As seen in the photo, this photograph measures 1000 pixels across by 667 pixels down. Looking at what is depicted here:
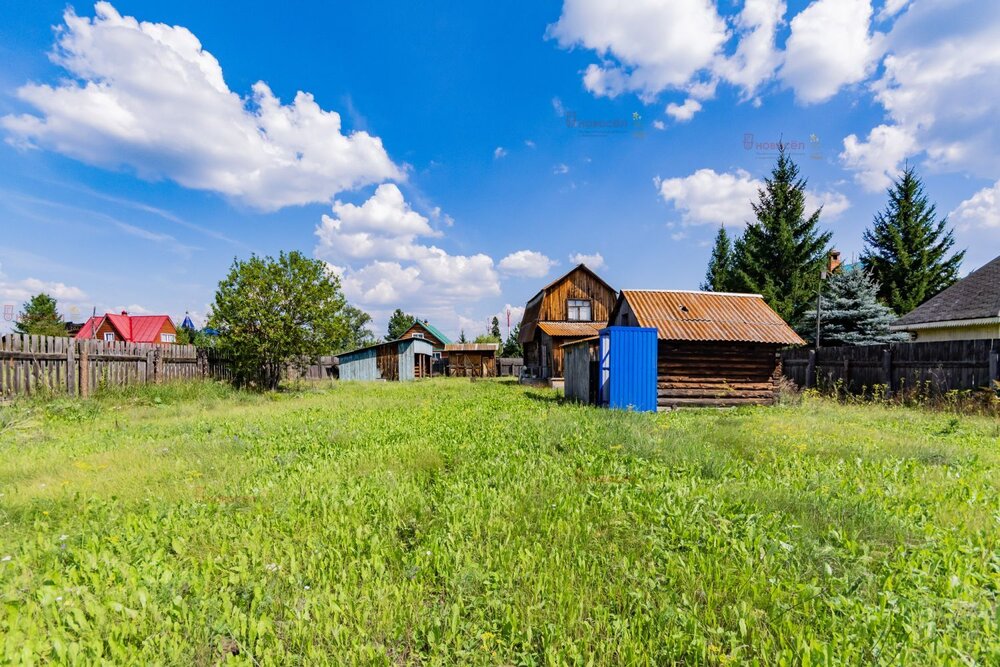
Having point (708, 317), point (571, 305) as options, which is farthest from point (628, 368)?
point (571, 305)

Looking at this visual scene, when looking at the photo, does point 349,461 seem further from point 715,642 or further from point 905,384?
point 905,384

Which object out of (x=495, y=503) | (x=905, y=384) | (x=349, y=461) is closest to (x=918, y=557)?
(x=495, y=503)

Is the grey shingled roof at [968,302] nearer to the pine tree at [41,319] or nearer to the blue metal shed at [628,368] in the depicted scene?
the blue metal shed at [628,368]

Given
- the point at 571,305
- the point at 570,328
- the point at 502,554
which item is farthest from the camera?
the point at 571,305

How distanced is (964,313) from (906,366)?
18.4 feet

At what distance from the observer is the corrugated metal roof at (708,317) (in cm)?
1387

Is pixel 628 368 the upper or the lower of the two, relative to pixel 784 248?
lower

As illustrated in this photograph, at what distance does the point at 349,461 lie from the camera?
5.82 metres

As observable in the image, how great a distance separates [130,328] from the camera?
4838 centimetres

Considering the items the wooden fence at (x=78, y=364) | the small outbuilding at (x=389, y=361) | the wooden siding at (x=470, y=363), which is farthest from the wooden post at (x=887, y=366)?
the small outbuilding at (x=389, y=361)

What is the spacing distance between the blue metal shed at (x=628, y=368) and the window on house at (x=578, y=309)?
1636cm

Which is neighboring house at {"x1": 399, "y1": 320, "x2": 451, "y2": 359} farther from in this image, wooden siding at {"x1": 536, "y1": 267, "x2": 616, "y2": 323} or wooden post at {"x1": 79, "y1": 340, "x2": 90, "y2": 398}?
wooden post at {"x1": 79, "y1": 340, "x2": 90, "y2": 398}

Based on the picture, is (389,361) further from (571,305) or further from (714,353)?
(714,353)

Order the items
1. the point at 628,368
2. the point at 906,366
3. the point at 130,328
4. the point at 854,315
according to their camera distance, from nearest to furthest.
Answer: the point at 628,368
the point at 906,366
the point at 854,315
the point at 130,328
